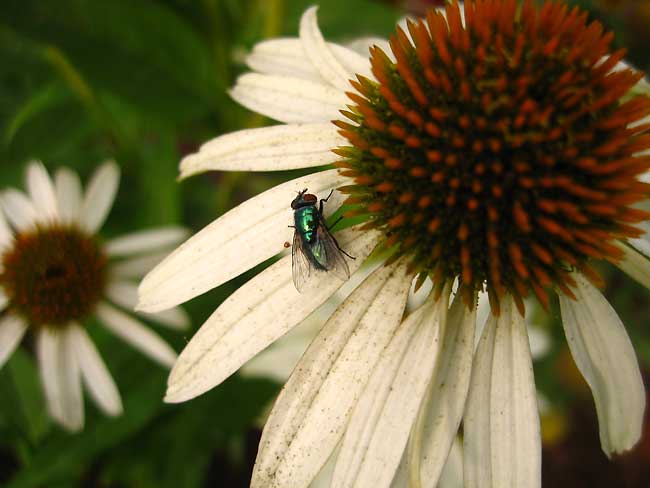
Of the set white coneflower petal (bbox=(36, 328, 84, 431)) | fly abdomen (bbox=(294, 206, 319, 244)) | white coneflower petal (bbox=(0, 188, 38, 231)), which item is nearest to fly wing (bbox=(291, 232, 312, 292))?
fly abdomen (bbox=(294, 206, 319, 244))

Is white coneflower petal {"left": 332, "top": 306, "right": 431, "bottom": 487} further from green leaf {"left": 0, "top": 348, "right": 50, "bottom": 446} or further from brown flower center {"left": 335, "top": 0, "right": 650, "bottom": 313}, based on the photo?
green leaf {"left": 0, "top": 348, "right": 50, "bottom": 446}

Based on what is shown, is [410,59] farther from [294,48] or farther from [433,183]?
[294,48]

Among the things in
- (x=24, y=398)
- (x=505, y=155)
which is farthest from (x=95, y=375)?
(x=505, y=155)

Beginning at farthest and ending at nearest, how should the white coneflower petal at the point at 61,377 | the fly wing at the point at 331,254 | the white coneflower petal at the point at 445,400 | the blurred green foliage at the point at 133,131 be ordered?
the blurred green foliage at the point at 133,131, the white coneflower petal at the point at 61,377, the fly wing at the point at 331,254, the white coneflower petal at the point at 445,400

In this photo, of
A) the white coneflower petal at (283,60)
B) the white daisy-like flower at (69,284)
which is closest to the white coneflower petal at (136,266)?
the white daisy-like flower at (69,284)

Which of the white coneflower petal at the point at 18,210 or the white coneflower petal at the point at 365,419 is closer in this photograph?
the white coneflower petal at the point at 365,419

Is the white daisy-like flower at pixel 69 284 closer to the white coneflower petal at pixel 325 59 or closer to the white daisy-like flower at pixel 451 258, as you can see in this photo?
the white daisy-like flower at pixel 451 258

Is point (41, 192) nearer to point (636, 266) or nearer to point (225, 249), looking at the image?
point (225, 249)
